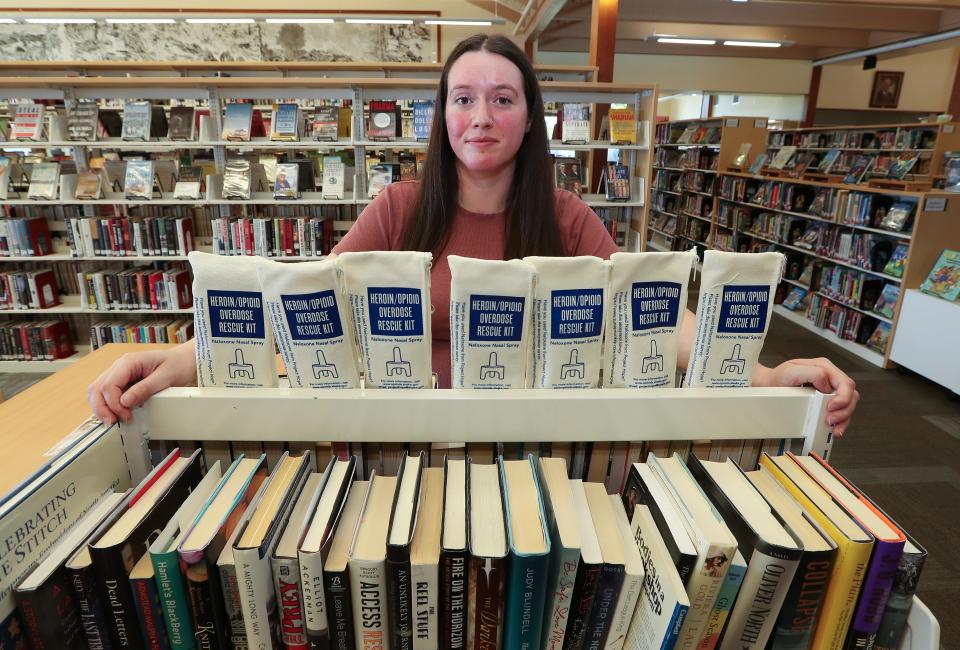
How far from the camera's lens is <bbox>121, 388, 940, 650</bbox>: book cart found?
0.88 metres

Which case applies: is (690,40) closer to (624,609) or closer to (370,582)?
(624,609)

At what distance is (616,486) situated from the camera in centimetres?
100

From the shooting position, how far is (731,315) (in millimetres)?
916

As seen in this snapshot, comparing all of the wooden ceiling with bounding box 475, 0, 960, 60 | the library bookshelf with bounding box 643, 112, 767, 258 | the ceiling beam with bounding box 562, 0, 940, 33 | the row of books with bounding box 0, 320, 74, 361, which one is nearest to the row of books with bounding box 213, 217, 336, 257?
the row of books with bounding box 0, 320, 74, 361

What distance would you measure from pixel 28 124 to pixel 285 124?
180cm

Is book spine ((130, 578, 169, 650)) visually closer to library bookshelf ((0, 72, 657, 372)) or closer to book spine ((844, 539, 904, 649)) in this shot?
book spine ((844, 539, 904, 649))

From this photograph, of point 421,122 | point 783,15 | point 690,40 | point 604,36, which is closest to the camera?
point 421,122

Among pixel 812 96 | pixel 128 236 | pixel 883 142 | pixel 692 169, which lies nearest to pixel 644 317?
pixel 128 236

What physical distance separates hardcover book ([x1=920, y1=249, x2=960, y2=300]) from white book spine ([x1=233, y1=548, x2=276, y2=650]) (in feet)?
16.7

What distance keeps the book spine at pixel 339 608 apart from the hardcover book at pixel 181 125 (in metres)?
4.16

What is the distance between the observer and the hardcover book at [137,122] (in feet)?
12.8

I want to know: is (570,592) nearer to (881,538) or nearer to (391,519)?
(391,519)

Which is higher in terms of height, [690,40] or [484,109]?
[690,40]

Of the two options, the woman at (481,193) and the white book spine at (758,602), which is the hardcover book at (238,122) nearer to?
the woman at (481,193)
